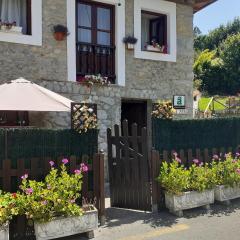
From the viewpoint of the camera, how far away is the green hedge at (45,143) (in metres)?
6.24

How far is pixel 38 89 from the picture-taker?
26.4 feet

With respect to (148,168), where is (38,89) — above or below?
above

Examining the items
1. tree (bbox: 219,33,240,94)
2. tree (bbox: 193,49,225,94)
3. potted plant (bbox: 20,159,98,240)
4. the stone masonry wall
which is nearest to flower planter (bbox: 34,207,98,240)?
potted plant (bbox: 20,159,98,240)

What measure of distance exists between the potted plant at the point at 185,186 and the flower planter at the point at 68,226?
69.3 inches

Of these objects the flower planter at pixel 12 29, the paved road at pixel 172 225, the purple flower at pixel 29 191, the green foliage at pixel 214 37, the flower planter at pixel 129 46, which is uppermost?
the green foliage at pixel 214 37

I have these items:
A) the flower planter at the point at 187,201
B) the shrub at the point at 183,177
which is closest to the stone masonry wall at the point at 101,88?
the shrub at the point at 183,177

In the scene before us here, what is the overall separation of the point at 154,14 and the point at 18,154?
25.9 feet

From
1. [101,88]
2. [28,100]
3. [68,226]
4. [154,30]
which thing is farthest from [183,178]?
[154,30]

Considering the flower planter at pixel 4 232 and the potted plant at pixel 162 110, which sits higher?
the potted plant at pixel 162 110

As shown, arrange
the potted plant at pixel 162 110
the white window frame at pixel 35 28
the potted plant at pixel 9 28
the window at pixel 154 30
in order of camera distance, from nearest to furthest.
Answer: the potted plant at pixel 162 110, the potted plant at pixel 9 28, the white window frame at pixel 35 28, the window at pixel 154 30

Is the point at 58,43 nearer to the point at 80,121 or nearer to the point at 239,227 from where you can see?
the point at 80,121

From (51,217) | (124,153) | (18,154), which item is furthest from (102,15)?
(51,217)

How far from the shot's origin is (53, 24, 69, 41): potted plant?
33.8 feet

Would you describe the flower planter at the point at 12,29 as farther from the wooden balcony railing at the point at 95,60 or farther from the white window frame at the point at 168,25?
the white window frame at the point at 168,25
